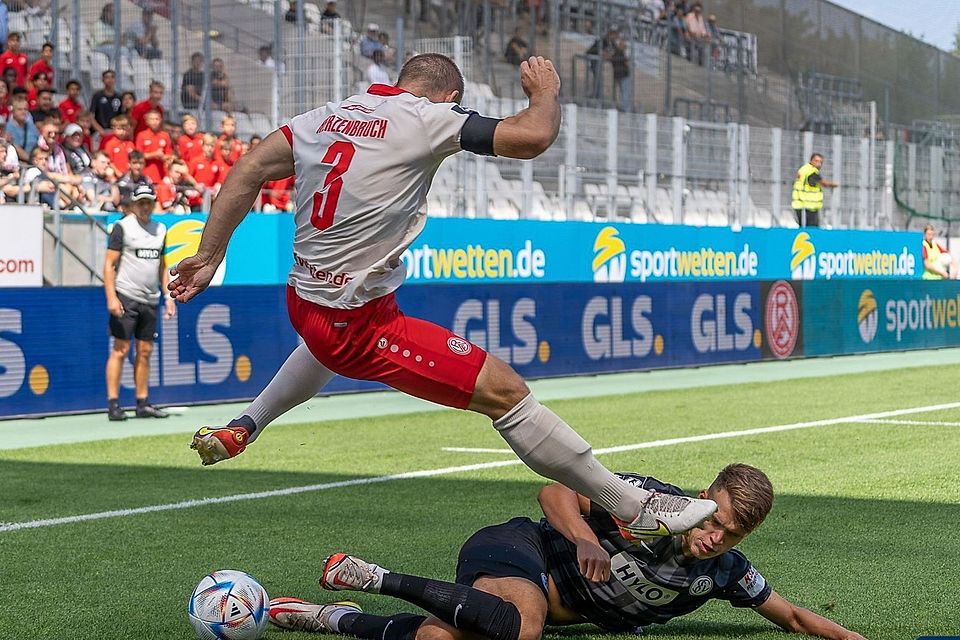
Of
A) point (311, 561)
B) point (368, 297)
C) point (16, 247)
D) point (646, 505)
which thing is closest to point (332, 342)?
point (368, 297)

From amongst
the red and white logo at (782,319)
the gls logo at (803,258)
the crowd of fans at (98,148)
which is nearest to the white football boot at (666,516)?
the crowd of fans at (98,148)

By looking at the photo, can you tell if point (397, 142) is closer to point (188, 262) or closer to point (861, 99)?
point (188, 262)

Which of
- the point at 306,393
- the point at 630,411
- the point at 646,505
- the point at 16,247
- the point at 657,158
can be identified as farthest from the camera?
the point at 657,158

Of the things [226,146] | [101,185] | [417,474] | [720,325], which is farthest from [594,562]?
[226,146]

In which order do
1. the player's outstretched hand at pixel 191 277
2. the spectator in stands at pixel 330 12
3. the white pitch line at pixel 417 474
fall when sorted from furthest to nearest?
the spectator in stands at pixel 330 12
the white pitch line at pixel 417 474
the player's outstretched hand at pixel 191 277

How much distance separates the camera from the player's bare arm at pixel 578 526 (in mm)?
5250

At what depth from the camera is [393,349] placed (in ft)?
18.6

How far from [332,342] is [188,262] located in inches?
27.4

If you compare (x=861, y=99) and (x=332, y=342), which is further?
(x=861, y=99)

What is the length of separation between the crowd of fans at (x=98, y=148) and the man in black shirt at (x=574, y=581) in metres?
12.9

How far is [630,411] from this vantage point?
1510 cm

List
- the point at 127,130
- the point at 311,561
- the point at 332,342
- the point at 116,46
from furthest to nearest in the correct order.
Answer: the point at 116,46
the point at 127,130
the point at 311,561
the point at 332,342

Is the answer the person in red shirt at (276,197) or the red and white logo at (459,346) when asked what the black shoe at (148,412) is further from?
the red and white logo at (459,346)

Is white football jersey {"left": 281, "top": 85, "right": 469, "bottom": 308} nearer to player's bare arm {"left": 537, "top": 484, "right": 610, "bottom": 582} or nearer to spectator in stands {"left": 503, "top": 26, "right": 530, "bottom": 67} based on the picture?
player's bare arm {"left": 537, "top": 484, "right": 610, "bottom": 582}
